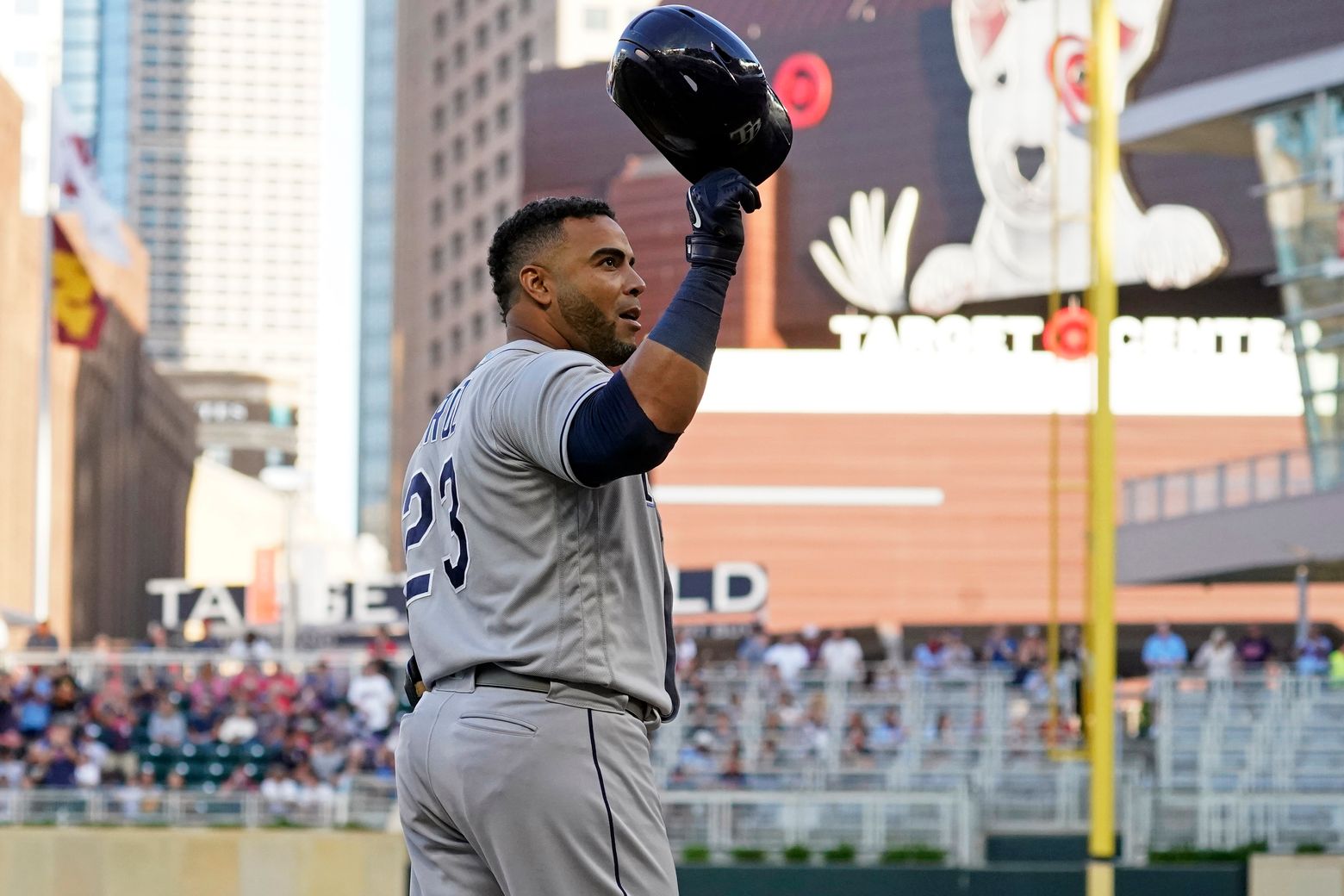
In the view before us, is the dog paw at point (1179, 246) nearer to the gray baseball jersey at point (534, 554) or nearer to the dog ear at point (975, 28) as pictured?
the dog ear at point (975, 28)

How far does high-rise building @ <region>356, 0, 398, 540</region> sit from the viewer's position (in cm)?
16638

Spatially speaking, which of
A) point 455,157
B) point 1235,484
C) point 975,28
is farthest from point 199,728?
point 455,157

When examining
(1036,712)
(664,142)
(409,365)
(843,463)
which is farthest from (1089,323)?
(409,365)

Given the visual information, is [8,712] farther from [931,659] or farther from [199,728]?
[931,659]

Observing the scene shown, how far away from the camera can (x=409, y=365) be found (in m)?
99.5

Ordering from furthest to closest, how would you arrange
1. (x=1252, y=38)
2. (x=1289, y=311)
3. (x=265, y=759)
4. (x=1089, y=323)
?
(x=1252, y=38) → (x=1089, y=323) → (x=1289, y=311) → (x=265, y=759)

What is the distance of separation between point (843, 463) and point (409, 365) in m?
56.1

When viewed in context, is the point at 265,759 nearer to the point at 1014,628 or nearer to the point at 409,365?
the point at 1014,628

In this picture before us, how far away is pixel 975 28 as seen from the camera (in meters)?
43.2

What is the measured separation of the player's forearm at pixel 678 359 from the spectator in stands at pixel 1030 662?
1637 centimetres

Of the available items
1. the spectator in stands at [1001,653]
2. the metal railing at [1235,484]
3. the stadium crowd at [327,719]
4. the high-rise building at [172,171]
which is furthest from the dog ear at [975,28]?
the high-rise building at [172,171]

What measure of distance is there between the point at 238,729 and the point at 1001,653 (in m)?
7.77

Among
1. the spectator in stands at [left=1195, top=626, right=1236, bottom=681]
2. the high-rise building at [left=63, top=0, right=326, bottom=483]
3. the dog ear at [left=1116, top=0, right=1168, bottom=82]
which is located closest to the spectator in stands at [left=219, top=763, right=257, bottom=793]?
the spectator in stands at [left=1195, top=626, right=1236, bottom=681]

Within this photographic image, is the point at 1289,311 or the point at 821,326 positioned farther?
the point at 821,326
